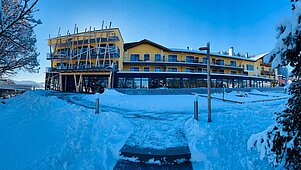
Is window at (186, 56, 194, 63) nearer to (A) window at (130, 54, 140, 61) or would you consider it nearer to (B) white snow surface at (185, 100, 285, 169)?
(A) window at (130, 54, 140, 61)

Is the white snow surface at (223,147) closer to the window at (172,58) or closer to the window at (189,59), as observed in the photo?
the window at (172,58)

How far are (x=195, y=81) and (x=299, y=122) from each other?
98.2 feet

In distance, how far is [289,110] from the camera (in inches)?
103

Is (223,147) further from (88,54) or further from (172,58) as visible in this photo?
(172,58)

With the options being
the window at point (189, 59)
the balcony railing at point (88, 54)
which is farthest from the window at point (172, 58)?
the balcony railing at point (88, 54)

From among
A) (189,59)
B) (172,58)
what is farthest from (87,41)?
(189,59)

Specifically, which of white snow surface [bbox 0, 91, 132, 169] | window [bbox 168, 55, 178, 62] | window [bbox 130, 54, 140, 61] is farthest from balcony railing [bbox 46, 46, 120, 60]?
white snow surface [bbox 0, 91, 132, 169]

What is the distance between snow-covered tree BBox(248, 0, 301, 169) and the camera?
93.2 inches

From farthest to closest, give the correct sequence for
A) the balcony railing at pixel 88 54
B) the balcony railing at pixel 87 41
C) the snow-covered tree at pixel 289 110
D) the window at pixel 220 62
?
the window at pixel 220 62 < the balcony railing at pixel 87 41 < the balcony railing at pixel 88 54 < the snow-covered tree at pixel 289 110

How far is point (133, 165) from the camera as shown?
408 centimetres

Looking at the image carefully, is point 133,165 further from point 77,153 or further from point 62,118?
point 62,118

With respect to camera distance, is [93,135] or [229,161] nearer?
[229,161]

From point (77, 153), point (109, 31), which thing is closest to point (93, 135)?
point (77, 153)

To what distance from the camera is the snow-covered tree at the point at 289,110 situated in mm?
2367
